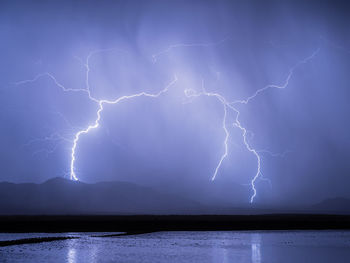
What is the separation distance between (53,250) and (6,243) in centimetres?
222

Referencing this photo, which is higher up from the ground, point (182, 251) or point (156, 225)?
point (156, 225)

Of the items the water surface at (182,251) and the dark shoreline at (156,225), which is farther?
the dark shoreline at (156,225)

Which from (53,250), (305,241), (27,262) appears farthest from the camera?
(305,241)

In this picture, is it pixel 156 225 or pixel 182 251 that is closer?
pixel 182 251

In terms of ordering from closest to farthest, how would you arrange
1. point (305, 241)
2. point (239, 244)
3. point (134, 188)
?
point (239, 244), point (305, 241), point (134, 188)

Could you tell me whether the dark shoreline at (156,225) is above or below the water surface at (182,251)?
above

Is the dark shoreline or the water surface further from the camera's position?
the dark shoreline

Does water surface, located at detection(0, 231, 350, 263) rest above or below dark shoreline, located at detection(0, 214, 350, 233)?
below

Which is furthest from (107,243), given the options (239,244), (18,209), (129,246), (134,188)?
(134,188)

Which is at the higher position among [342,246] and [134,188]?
[134,188]

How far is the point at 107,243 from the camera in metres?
13.7

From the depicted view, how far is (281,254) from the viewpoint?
1115cm

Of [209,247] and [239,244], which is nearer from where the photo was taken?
[209,247]

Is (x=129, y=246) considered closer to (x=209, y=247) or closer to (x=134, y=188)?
(x=209, y=247)
